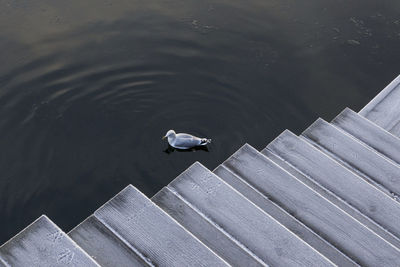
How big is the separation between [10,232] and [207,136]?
392 cm

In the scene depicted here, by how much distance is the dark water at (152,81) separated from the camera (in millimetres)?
8453

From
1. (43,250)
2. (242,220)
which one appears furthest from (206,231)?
(43,250)

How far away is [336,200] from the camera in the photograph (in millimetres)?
5270

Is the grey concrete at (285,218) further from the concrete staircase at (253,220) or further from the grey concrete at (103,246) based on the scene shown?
the grey concrete at (103,246)

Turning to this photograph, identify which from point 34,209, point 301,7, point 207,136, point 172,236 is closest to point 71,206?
point 34,209

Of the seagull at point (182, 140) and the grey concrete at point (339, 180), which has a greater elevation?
the grey concrete at point (339, 180)

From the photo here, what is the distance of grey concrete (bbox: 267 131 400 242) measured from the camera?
5117 millimetres

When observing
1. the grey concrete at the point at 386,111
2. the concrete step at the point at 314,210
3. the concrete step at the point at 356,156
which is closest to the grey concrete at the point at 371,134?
the concrete step at the point at 356,156

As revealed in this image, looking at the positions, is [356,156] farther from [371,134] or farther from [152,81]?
[152,81]

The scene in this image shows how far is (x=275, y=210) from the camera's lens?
499cm

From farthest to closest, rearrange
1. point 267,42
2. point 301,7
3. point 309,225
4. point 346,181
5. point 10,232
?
point 301,7, point 267,42, point 10,232, point 346,181, point 309,225

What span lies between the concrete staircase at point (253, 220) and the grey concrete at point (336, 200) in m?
0.01

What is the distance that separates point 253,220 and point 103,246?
143cm

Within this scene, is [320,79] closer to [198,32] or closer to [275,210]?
[198,32]
